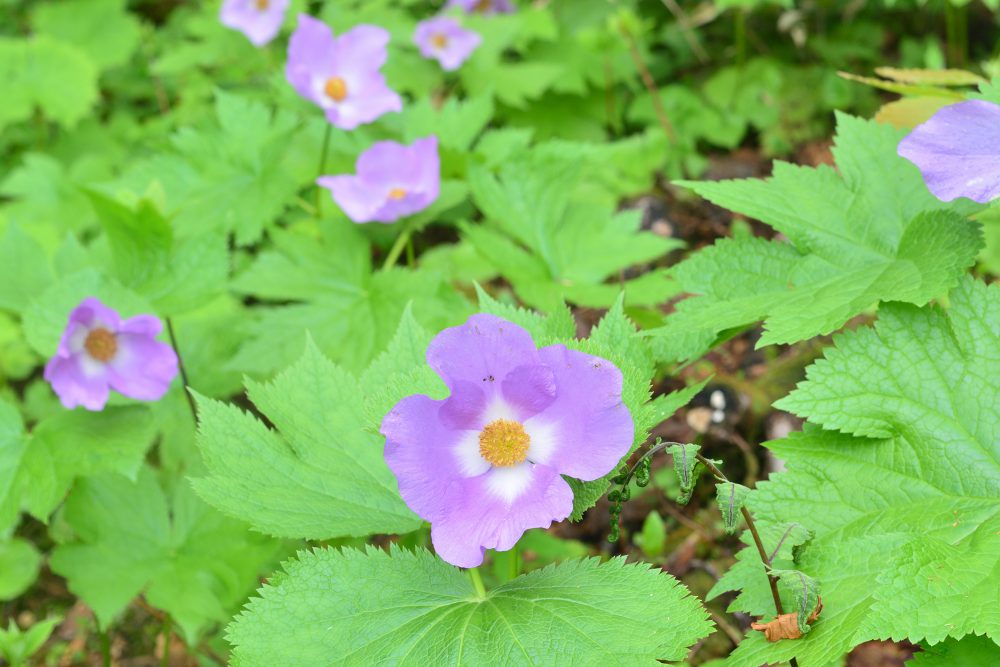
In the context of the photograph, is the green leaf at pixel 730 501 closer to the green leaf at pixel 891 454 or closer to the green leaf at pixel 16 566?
the green leaf at pixel 891 454

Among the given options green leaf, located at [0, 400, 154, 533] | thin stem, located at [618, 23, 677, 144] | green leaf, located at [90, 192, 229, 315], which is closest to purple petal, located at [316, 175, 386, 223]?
green leaf, located at [90, 192, 229, 315]

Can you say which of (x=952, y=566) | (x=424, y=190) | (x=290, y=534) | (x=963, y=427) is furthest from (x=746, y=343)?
(x=290, y=534)

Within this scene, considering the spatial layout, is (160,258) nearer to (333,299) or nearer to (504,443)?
(333,299)

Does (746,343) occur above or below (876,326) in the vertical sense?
below

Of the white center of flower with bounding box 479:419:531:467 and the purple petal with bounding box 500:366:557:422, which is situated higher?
the purple petal with bounding box 500:366:557:422

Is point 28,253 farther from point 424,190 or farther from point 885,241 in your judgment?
point 885,241

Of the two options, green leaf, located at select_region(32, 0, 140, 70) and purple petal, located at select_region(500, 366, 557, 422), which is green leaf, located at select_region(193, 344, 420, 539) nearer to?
purple petal, located at select_region(500, 366, 557, 422)
